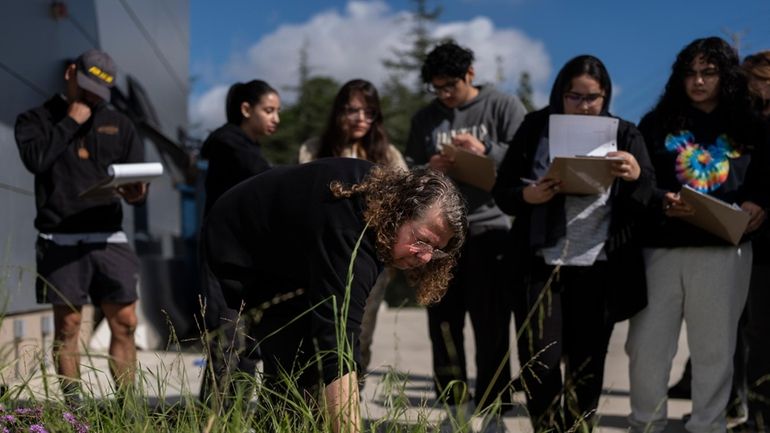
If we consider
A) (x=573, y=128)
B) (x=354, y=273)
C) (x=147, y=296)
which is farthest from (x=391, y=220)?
→ (x=147, y=296)

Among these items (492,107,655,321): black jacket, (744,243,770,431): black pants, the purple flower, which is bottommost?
(744,243,770,431): black pants

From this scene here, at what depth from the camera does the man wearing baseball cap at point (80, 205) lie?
4.05 metres

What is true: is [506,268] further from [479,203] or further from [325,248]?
[325,248]

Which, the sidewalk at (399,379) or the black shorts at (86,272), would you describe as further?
the black shorts at (86,272)

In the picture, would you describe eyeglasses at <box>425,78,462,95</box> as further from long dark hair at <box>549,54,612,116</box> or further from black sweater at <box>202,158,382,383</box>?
black sweater at <box>202,158,382,383</box>

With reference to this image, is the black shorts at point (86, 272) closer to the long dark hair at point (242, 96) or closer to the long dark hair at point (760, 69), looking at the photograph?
the long dark hair at point (242, 96)

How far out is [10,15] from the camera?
5.25 metres

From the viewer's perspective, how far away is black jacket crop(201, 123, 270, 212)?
4121 millimetres

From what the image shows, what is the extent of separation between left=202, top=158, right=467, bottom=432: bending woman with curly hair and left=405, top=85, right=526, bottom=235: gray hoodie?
1.86 metres

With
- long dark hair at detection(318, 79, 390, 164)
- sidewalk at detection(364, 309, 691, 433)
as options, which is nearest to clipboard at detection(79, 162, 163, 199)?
long dark hair at detection(318, 79, 390, 164)

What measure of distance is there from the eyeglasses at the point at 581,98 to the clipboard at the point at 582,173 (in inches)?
11.5

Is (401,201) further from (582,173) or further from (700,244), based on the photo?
(700,244)

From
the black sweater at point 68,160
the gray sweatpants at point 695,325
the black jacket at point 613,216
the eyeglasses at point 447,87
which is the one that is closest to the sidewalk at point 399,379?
the gray sweatpants at point 695,325

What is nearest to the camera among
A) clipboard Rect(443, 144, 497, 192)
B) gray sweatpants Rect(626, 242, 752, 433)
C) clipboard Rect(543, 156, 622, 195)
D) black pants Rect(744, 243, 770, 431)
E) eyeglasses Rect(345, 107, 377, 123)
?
clipboard Rect(543, 156, 622, 195)
